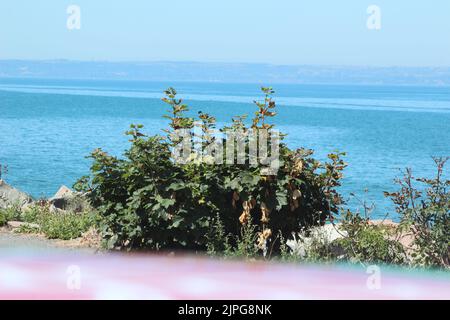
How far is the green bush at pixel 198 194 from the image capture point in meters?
9.05

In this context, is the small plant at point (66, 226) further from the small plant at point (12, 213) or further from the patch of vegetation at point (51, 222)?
the small plant at point (12, 213)

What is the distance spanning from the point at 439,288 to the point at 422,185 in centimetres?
2300

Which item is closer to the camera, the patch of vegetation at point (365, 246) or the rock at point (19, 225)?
the patch of vegetation at point (365, 246)

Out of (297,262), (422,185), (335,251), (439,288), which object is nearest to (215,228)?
(297,262)

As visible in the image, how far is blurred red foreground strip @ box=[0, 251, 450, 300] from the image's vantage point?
7.79 m

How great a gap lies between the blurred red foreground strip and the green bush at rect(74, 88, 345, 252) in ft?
1.23

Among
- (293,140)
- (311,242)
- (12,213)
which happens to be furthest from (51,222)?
(293,140)

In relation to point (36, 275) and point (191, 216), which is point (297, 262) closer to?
point (191, 216)

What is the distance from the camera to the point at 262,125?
31.3ft

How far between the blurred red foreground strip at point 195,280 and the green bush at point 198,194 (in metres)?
0.37

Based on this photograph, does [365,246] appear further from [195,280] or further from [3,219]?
[3,219]

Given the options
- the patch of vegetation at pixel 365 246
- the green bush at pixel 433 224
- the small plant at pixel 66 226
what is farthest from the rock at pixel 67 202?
the green bush at pixel 433 224

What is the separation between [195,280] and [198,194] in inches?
47.1
